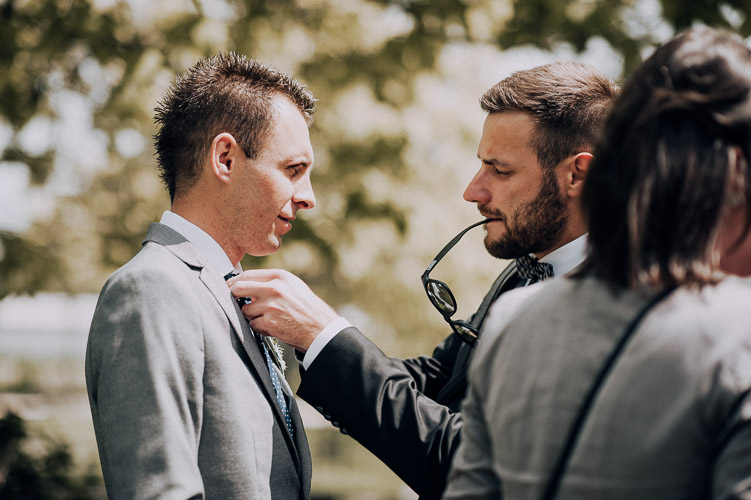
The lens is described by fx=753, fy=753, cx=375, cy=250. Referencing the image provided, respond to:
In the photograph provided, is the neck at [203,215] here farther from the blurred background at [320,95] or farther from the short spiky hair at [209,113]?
the blurred background at [320,95]

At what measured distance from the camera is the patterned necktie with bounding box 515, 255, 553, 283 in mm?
2932

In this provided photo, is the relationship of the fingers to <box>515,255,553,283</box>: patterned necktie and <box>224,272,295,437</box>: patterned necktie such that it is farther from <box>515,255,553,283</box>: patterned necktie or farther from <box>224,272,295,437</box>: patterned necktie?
<box>515,255,553,283</box>: patterned necktie

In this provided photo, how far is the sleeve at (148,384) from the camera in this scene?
1.92 m

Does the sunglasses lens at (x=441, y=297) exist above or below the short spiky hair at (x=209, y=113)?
below

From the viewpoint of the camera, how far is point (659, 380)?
121 cm

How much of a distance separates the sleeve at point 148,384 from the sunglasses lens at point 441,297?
3.26 ft

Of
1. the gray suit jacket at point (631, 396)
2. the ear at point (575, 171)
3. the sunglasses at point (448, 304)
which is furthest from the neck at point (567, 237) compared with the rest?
the gray suit jacket at point (631, 396)

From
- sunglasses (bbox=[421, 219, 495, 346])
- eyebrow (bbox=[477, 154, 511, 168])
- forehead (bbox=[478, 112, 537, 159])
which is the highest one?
forehead (bbox=[478, 112, 537, 159])

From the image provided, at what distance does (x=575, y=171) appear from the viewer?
2.89m

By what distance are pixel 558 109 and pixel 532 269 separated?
63 cm

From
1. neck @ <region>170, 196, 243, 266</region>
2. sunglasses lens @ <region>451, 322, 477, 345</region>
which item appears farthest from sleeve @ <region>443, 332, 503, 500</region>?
neck @ <region>170, 196, 243, 266</region>

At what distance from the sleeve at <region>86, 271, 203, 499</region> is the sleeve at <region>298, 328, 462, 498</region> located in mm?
447

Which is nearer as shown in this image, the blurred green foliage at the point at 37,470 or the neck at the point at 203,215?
the neck at the point at 203,215

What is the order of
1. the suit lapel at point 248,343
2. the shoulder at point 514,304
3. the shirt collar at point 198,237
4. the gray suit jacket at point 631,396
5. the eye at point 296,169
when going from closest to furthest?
the gray suit jacket at point 631,396, the shoulder at point 514,304, the suit lapel at point 248,343, the shirt collar at point 198,237, the eye at point 296,169
